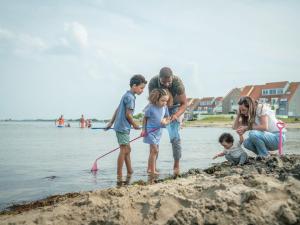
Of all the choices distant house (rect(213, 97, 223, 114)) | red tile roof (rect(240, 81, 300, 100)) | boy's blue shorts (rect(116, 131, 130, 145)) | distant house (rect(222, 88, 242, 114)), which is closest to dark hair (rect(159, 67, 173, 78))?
boy's blue shorts (rect(116, 131, 130, 145))

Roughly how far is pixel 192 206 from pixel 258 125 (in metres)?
3.54

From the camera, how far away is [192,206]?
9.70 ft

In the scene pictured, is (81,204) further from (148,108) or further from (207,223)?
(148,108)

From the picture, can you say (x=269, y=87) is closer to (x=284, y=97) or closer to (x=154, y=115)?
(x=284, y=97)

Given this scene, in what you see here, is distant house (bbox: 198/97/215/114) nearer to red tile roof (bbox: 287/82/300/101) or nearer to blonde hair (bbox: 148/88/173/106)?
red tile roof (bbox: 287/82/300/101)

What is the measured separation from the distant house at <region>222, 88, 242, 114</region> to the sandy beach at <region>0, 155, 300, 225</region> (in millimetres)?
78827

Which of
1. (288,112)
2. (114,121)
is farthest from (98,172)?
(288,112)

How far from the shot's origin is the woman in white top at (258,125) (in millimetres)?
6082

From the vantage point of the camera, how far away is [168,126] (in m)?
6.58

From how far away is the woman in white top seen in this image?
6.08 metres

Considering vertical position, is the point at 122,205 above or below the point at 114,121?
below

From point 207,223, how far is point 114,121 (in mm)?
4089

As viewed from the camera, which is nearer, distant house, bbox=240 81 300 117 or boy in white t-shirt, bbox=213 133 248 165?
boy in white t-shirt, bbox=213 133 248 165

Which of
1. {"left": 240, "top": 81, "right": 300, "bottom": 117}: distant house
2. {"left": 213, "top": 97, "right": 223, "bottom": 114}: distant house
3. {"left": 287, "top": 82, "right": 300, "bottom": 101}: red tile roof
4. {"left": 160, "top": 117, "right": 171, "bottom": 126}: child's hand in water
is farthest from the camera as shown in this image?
{"left": 213, "top": 97, "right": 223, "bottom": 114}: distant house
